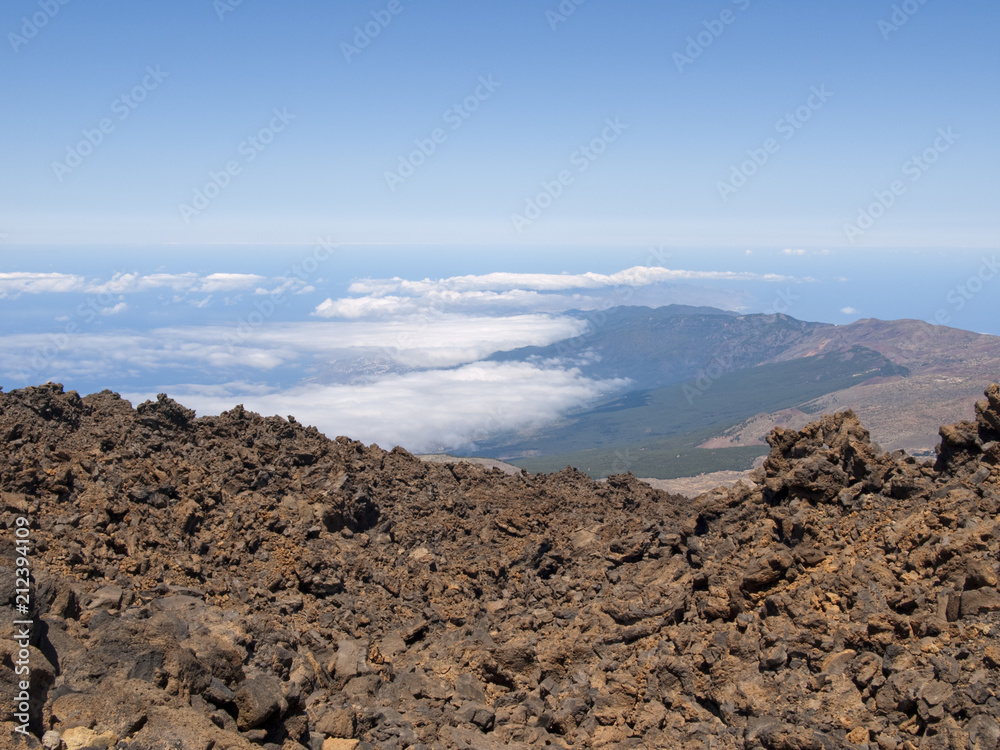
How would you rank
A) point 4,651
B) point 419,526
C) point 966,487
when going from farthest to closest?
point 419,526 < point 966,487 < point 4,651

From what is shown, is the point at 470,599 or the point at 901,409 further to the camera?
the point at 901,409

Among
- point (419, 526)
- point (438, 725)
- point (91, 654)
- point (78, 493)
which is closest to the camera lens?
point (91, 654)

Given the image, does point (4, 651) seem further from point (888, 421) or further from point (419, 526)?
point (888, 421)

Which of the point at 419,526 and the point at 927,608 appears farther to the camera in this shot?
the point at 419,526

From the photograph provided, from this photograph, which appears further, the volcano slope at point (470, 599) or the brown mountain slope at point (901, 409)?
the brown mountain slope at point (901, 409)

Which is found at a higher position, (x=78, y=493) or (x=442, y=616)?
(x=78, y=493)

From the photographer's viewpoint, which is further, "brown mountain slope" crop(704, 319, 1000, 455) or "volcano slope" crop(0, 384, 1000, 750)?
"brown mountain slope" crop(704, 319, 1000, 455)

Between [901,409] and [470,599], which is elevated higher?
[470,599]

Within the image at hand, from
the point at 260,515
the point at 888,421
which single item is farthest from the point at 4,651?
the point at 888,421
